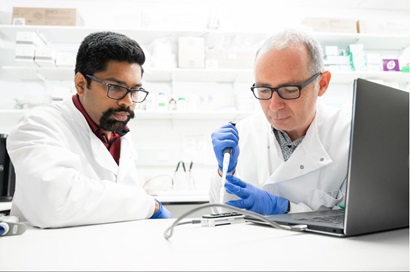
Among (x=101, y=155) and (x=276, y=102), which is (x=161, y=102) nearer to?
(x=101, y=155)

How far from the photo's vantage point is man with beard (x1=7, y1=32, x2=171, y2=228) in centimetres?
83

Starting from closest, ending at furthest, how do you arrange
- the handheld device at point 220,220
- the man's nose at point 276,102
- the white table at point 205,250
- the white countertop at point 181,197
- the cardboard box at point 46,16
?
the white table at point 205,250, the handheld device at point 220,220, the man's nose at point 276,102, the white countertop at point 181,197, the cardboard box at point 46,16

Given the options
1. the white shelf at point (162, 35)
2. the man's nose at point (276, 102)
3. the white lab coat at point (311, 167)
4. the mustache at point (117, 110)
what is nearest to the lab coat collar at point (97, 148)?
the mustache at point (117, 110)

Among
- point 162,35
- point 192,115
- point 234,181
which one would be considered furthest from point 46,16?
point 234,181

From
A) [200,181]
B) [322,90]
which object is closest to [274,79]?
[322,90]

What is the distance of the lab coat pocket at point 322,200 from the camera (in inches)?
43.4

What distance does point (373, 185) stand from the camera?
0.59 meters

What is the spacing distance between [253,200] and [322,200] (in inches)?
10.0

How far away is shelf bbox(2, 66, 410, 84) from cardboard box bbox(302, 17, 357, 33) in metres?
0.43

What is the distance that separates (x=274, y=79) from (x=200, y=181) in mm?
2013

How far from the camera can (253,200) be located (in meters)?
1.05

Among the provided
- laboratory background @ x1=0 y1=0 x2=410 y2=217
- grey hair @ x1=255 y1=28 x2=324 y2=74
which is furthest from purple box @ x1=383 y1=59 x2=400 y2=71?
grey hair @ x1=255 y1=28 x2=324 y2=74

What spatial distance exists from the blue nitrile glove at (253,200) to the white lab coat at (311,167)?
0.18 feet

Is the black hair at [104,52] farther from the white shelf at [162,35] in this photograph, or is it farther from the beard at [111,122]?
the white shelf at [162,35]
